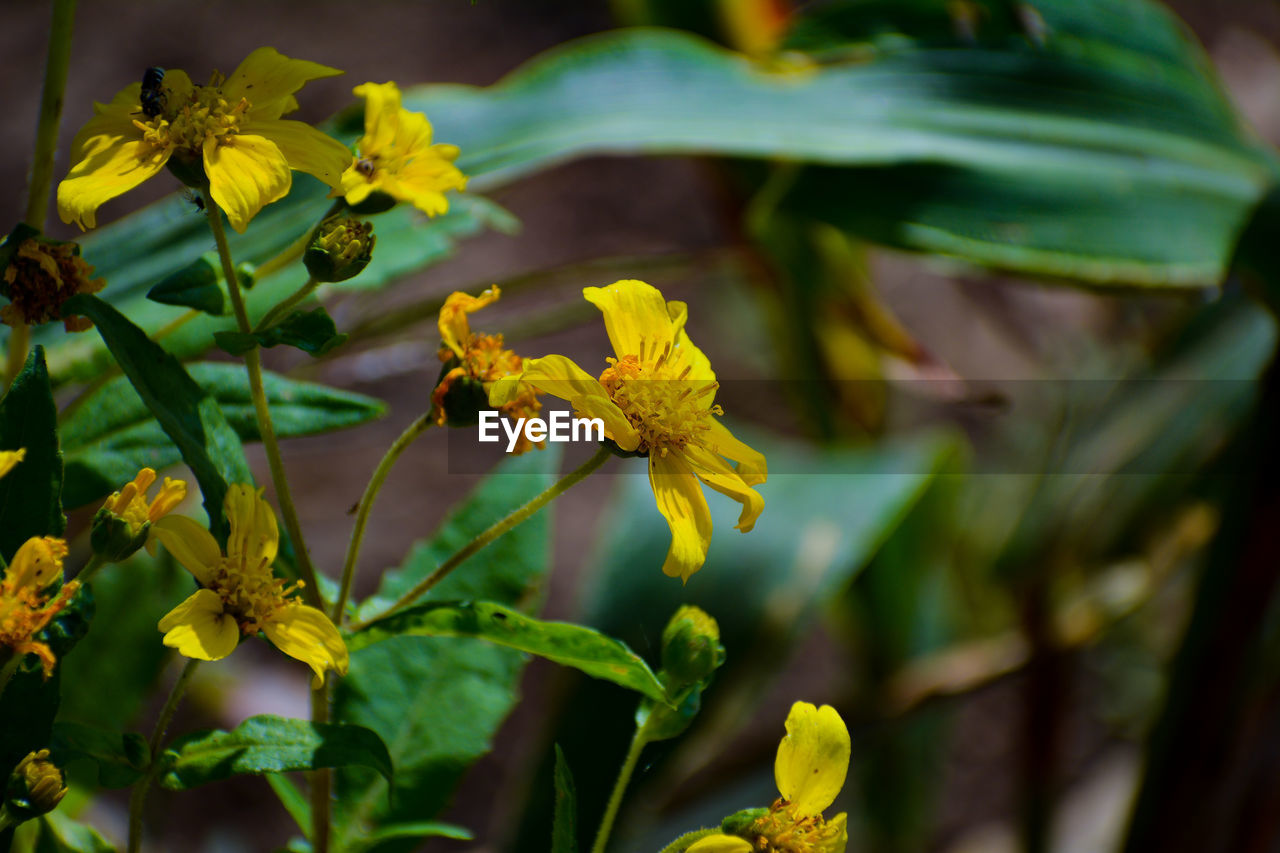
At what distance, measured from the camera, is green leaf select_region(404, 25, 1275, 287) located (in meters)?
0.78

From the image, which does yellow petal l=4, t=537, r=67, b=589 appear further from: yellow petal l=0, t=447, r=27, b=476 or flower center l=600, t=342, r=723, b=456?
flower center l=600, t=342, r=723, b=456

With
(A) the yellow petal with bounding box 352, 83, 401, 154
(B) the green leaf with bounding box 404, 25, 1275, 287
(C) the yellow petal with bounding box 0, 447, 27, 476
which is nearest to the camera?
(C) the yellow petal with bounding box 0, 447, 27, 476

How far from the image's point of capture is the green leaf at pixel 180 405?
13.8 inches

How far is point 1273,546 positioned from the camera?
0.79 metres

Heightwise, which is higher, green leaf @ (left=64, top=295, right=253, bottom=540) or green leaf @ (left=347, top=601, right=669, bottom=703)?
green leaf @ (left=64, top=295, right=253, bottom=540)

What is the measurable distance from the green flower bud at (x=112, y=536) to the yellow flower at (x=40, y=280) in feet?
0.29

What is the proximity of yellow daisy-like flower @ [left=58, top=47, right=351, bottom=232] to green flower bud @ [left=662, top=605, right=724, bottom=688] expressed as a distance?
0.20 metres

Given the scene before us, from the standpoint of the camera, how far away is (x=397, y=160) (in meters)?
0.40

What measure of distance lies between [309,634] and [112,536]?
7 cm

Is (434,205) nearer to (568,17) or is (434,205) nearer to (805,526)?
(805,526)

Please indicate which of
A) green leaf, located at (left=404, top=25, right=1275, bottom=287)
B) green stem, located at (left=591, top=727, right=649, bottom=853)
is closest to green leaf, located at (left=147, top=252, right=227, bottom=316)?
green stem, located at (left=591, top=727, right=649, bottom=853)

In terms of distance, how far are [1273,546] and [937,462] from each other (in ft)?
1.15

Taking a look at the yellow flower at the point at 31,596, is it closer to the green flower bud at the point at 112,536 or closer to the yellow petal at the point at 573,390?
the green flower bud at the point at 112,536

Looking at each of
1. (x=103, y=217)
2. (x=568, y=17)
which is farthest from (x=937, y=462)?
(x=568, y=17)
